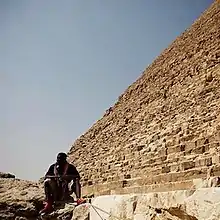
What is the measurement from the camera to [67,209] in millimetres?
3037

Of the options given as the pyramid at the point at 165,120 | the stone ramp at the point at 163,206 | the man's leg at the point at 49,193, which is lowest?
the stone ramp at the point at 163,206

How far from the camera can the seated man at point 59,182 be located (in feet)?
11.6

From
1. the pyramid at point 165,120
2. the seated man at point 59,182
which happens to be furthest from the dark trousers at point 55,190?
the pyramid at point 165,120

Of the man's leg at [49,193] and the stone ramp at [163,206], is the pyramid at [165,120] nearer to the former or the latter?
the man's leg at [49,193]

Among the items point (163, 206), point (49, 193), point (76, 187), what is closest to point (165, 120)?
point (76, 187)

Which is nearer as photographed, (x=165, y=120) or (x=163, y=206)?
(x=163, y=206)

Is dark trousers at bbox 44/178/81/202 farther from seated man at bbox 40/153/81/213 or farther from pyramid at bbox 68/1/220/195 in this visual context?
pyramid at bbox 68/1/220/195

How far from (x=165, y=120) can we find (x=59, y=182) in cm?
1753

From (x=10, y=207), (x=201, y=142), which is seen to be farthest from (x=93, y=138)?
(x=10, y=207)

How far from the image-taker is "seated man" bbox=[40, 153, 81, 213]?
3.55m

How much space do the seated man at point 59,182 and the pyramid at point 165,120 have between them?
380mm

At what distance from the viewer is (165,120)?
21.0 meters

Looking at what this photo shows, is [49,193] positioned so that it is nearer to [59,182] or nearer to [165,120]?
[59,182]

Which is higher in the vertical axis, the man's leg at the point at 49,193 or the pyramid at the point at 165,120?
the pyramid at the point at 165,120
